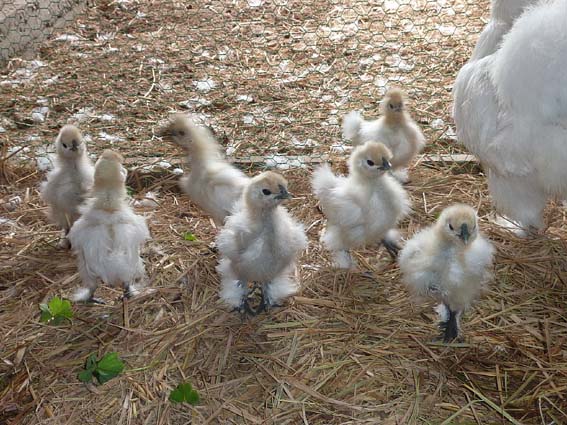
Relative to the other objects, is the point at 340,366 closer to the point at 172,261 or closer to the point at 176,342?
the point at 176,342

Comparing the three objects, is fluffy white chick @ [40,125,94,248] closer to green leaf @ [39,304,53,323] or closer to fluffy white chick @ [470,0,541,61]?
green leaf @ [39,304,53,323]

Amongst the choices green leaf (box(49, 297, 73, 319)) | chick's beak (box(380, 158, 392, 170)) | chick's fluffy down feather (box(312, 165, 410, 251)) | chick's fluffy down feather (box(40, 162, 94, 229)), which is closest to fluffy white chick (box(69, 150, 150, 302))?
green leaf (box(49, 297, 73, 319))

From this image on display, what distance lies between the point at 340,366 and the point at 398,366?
217 mm

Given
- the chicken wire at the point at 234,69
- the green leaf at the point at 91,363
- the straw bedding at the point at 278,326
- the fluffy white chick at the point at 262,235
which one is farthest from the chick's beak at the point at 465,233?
the chicken wire at the point at 234,69

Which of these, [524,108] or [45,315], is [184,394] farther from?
[524,108]

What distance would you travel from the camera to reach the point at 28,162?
383 centimetres

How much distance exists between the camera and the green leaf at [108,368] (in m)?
2.44

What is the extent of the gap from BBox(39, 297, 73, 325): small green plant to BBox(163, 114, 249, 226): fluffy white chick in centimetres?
75

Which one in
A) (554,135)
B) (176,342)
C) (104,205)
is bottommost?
(176,342)

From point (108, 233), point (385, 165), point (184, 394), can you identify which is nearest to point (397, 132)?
point (385, 165)

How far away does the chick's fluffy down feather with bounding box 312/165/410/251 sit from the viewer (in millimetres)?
2775

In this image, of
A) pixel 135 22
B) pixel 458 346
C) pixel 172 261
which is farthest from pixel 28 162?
pixel 458 346

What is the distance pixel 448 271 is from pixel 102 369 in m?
1.32

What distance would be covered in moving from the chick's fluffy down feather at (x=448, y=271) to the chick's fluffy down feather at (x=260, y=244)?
0.47 meters
